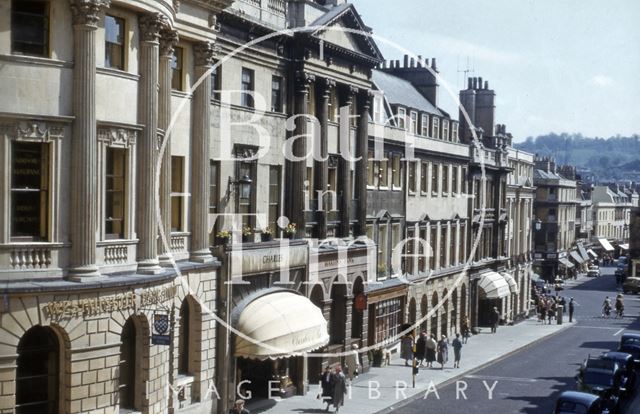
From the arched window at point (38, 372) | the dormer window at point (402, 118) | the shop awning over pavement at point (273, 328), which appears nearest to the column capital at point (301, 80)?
the shop awning over pavement at point (273, 328)

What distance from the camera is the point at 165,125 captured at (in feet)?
94.2

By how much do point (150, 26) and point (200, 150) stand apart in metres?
6.42

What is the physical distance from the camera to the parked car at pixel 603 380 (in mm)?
35969

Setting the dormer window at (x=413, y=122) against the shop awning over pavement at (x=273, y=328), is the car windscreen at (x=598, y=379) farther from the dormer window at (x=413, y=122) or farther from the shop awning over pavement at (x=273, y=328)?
the dormer window at (x=413, y=122)

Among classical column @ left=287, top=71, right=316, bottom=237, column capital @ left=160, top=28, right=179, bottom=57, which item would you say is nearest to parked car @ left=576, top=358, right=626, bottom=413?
classical column @ left=287, top=71, right=316, bottom=237

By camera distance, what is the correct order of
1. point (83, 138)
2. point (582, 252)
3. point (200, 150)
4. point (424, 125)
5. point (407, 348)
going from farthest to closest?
point (582, 252) < point (424, 125) < point (407, 348) < point (200, 150) < point (83, 138)

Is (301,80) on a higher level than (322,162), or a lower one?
higher

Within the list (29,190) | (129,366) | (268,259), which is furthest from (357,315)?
(29,190)

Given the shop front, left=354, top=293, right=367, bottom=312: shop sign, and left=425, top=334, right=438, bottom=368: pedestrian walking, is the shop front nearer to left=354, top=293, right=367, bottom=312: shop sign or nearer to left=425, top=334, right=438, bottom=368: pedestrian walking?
left=354, top=293, right=367, bottom=312: shop sign

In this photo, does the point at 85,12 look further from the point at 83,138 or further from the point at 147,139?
the point at 147,139

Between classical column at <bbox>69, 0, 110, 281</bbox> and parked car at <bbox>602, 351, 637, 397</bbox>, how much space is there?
25455 mm

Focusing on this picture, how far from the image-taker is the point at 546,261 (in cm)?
12938

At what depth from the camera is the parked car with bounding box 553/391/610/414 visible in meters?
30.9

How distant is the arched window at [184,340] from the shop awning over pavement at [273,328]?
229 centimetres
